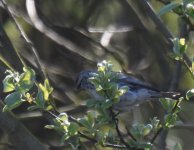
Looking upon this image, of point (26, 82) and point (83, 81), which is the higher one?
point (26, 82)

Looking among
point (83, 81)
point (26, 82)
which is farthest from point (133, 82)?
point (26, 82)

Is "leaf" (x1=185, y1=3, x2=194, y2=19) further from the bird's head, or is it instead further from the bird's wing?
the bird's head

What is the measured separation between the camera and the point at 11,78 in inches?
113

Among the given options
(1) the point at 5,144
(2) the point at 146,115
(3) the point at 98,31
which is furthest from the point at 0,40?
(2) the point at 146,115

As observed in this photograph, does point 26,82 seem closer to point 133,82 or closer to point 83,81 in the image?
point 133,82

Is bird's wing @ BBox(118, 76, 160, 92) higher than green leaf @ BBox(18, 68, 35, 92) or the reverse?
the reverse

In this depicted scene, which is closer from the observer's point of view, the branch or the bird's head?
the branch

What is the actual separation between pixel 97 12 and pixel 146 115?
1.26 metres

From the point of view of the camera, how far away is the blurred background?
6.05 meters

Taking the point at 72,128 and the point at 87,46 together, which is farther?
the point at 87,46

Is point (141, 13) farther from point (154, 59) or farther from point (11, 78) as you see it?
point (11, 78)

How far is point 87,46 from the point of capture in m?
6.51

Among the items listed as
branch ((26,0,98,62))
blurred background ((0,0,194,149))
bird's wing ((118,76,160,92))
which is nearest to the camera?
bird's wing ((118,76,160,92))

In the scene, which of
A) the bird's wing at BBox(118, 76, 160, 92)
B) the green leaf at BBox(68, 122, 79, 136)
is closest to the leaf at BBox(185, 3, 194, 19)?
the green leaf at BBox(68, 122, 79, 136)
